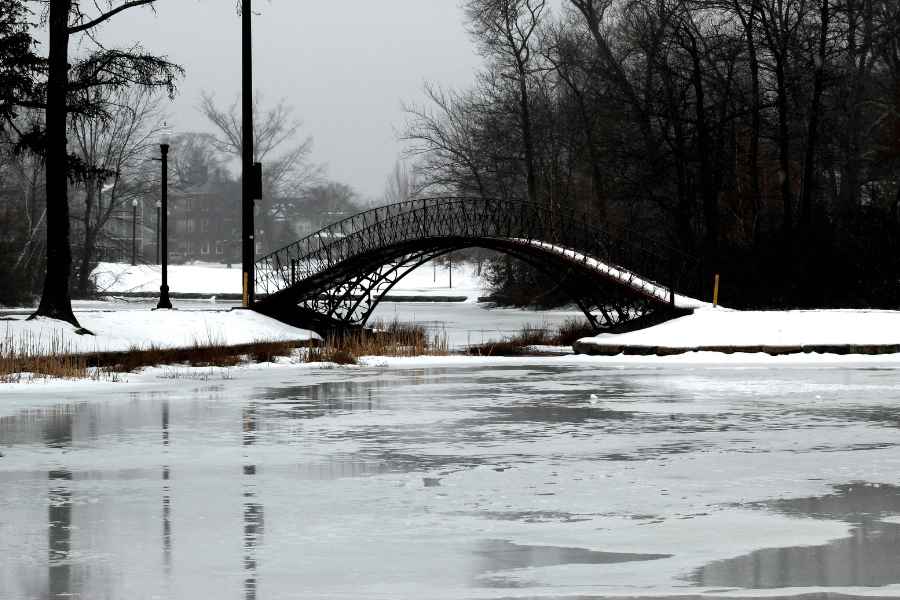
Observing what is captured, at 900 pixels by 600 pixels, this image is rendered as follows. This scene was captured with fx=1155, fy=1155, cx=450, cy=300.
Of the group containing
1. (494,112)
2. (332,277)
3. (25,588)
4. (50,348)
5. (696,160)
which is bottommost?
(25,588)

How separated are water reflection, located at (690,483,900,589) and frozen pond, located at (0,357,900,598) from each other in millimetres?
23

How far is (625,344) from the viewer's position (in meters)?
25.1

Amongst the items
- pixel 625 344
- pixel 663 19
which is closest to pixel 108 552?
pixel 625 344

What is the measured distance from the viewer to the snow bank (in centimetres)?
2209

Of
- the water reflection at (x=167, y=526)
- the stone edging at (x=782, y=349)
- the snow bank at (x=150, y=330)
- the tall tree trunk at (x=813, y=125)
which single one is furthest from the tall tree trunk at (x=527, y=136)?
the water reflection at (x=167, y=526)

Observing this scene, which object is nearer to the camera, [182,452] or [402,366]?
[182,452]

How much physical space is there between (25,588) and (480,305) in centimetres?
5304

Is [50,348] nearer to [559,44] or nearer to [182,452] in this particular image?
[182,452]

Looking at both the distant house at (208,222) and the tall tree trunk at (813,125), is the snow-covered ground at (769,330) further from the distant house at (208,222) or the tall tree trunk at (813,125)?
the distant house at (208,222)

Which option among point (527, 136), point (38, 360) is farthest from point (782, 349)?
point (527, 136)

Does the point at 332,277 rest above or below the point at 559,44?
below

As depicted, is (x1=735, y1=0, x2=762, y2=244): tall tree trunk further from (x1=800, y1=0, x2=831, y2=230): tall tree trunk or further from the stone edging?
the stone edging

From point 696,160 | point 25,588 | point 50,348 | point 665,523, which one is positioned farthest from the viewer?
point 696,160

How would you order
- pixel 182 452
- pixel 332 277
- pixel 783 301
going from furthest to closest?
pixel 783 301 < pixel 332 277 < pixel 182 452
